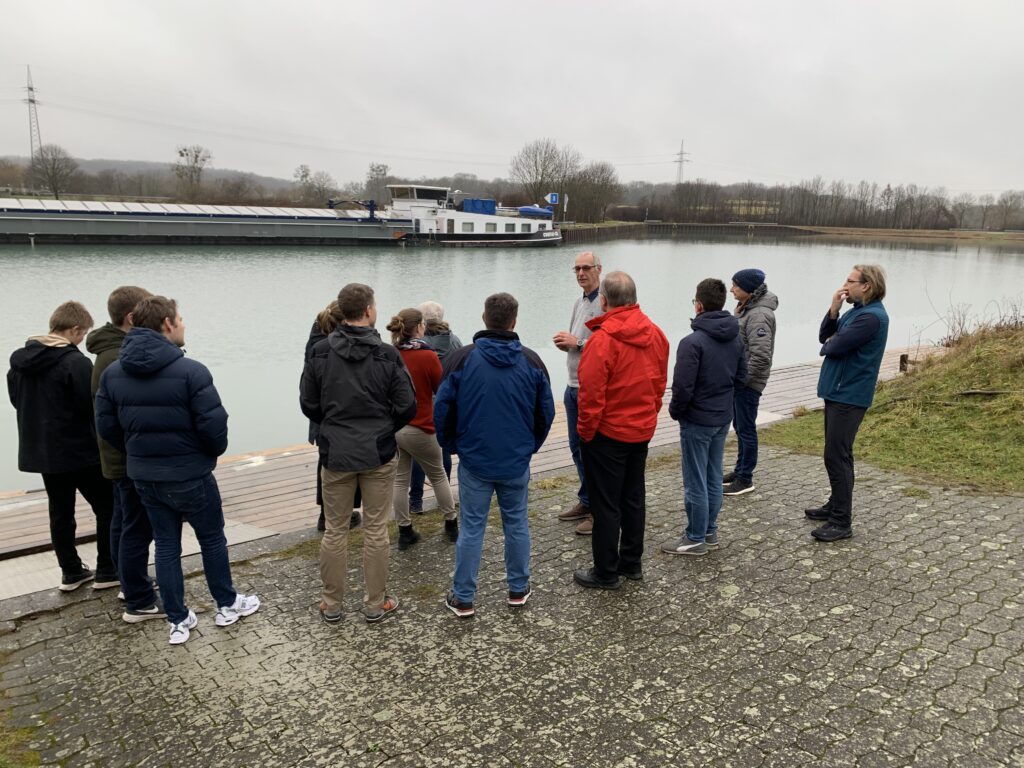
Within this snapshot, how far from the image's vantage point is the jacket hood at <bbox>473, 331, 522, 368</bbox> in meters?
3.06

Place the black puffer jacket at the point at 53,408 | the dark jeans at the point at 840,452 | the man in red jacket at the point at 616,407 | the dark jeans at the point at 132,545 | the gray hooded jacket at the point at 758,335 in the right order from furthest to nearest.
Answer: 1. the gray hooded jacket at the point at 758,335
2. the dark jeans at the point at 840,452
3. the man in red jacket at the point at 616,407
4. the black puffer jacket at the point at 53,408
5. the dark jeans at the point at 132,545

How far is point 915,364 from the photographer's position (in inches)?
352

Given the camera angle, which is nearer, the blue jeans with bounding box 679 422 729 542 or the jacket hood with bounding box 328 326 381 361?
the jacket hood with bounding box 328 326 381 361

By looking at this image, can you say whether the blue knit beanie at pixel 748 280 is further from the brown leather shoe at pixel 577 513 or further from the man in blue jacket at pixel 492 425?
the man in blue jacket at pixel 492 425

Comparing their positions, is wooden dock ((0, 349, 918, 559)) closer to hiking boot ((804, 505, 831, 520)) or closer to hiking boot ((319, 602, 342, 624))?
hiking boot ((319, 602, 342, 624))

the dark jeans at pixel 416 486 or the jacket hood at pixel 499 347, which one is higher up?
the jacket hood at pixel 499 347

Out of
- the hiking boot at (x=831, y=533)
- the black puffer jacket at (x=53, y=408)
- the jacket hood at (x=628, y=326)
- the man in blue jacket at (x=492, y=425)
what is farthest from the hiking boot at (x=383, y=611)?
the hiking boot at (x=831, y=533)

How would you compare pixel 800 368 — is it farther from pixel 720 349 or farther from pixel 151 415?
pixel 151 415

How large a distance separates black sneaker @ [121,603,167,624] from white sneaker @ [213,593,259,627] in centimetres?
29

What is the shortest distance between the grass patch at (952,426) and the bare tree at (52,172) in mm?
62865

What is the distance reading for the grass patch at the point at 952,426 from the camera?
543 centimetres

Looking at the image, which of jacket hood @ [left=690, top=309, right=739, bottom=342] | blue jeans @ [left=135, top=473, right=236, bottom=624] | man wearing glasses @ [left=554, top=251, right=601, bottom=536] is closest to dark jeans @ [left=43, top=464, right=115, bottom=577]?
blue jeans @ [left=135, top=473, right=236, bottom=624]

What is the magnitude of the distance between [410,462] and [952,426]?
533 cm

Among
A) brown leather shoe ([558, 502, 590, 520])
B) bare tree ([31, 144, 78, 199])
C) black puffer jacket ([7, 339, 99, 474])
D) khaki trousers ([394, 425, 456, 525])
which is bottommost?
brown leather shoe ([558, 502, 590, 520])
